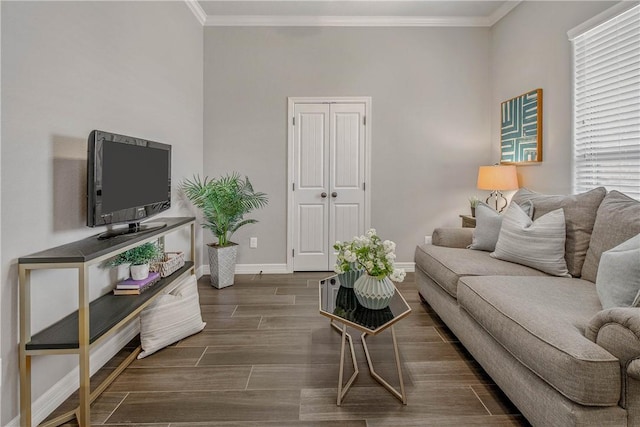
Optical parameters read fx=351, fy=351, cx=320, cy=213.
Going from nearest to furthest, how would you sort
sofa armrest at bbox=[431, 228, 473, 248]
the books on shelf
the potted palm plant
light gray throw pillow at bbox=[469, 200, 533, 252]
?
the books on shelf < light gray throw pillow at bbox=[469, 200, 533, 252] < sofa armrest at bbox=[431, 228, 473, 248] < the potted palm plant

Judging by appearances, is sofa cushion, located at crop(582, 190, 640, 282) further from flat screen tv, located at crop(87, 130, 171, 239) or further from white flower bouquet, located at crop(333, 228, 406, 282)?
flat screen tv, located at crop(87, 130, 171, 239)

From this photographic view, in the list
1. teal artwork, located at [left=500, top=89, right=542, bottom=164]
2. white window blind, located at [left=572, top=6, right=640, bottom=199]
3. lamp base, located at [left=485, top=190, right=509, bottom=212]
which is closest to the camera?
white window blind, located at [left=572, top=6, right=640, bottom=199]

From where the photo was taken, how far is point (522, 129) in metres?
3.57

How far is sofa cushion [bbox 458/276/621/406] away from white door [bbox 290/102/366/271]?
7.32 ft

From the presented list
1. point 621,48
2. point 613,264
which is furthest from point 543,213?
point 621,48

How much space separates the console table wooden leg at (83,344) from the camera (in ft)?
5.03

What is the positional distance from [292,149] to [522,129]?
2491mm

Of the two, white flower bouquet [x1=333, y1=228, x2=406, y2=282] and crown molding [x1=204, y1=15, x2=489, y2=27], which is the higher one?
crown molding [x1=204, y1=15, x2=489, y2=27]

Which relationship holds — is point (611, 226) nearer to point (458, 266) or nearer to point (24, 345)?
point (458, 266)

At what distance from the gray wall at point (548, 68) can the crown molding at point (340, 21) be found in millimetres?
549

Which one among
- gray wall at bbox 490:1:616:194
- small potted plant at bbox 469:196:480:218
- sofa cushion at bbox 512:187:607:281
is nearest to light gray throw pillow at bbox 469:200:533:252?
sofa cushion at bbox 512:187:607:281

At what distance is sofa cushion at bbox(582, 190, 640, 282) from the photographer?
197cm

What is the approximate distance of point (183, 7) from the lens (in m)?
3.55

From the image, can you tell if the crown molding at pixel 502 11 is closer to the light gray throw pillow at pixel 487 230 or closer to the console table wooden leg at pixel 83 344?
the light gray throw pillow at pixel 487 230
